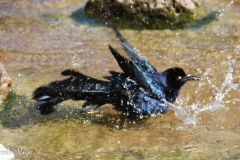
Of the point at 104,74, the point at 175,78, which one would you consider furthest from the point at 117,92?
the point at 104,74

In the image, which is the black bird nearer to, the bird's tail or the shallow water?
the bird's tail

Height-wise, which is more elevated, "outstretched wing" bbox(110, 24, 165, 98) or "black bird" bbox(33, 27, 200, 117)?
"outstretched wing" bbox(110, 24, 165, 98)

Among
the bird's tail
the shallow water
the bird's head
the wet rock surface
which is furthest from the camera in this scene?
the wet rock surface

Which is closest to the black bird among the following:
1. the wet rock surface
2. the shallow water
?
the shallow water

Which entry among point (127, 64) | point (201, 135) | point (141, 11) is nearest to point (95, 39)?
point (141, 11)

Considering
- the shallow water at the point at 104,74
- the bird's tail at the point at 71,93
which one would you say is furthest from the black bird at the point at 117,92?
the shallow water at the point at 104,74

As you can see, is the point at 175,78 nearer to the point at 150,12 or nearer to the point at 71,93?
the point at 71,93

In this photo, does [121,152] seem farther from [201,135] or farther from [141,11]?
[141,11]
